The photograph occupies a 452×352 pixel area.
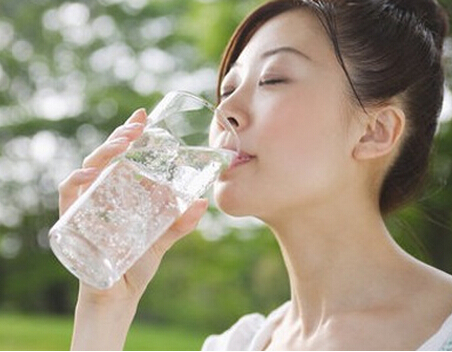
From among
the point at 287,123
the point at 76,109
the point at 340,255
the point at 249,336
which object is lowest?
the point at 76,109

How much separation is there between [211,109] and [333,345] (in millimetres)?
504

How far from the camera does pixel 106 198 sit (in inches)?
46.7

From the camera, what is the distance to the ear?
59.7 inches

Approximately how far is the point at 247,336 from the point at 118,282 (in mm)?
470

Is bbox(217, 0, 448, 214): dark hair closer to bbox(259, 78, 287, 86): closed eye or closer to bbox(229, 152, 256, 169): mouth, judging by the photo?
bbox(259, 78, 287, 86): closed eye

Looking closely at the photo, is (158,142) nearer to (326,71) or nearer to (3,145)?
(326,71)

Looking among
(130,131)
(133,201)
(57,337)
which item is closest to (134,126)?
(130,131)

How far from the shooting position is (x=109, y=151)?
123 cm

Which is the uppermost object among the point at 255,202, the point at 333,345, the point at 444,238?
the point at 255,202

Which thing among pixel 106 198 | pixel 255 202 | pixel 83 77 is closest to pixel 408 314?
pixel 255 202

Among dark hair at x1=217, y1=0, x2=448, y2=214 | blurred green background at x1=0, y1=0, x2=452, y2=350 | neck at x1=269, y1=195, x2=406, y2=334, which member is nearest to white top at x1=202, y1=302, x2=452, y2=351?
neck at x1=269, y1=195, x2=406, y2=334

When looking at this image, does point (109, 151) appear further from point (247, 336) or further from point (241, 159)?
point (247, 336)

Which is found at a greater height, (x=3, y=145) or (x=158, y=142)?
(x=158, y=142)

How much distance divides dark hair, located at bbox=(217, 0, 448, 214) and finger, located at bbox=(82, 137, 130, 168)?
463mm
